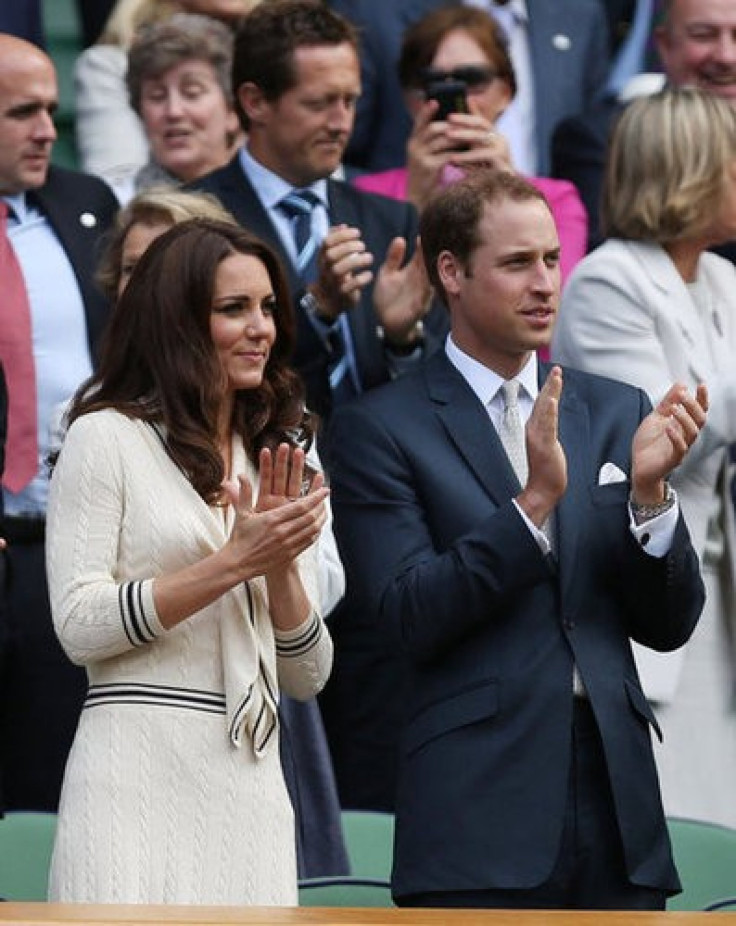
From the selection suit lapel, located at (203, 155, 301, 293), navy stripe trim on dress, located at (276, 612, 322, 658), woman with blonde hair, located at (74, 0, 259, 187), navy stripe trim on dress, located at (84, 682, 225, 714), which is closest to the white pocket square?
navy stripe trim on dress, located at (276, 612, 322, 658)

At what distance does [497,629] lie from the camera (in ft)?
16.3

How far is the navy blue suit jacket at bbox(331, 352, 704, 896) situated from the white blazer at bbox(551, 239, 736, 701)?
1.04m

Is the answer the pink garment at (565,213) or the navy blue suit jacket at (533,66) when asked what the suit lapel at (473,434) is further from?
the navy blue suit jacket at (533,66)

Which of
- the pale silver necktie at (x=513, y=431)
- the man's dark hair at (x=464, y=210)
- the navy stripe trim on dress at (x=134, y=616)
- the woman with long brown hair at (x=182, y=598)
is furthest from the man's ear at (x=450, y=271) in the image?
the navy stripe trim on dress at (x=134, y=616)

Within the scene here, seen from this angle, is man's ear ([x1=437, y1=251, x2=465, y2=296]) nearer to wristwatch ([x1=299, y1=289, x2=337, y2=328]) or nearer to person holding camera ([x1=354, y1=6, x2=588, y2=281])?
wristwatch ([x1=299, y1=289, x2=337, y2=328])

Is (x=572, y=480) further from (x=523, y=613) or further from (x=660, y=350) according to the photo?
(x=660, y=350)

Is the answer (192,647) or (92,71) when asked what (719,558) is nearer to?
(192,647)

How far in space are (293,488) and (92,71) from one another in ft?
12.5

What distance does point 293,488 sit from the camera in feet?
15.5

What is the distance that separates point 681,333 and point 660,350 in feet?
0.24

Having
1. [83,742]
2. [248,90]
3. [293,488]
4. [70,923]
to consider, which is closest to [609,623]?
[293,488]

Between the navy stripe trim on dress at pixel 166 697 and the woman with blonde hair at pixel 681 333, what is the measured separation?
1.69 m

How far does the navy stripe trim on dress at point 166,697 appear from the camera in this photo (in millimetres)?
4730

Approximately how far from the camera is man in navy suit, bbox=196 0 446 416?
636cm
